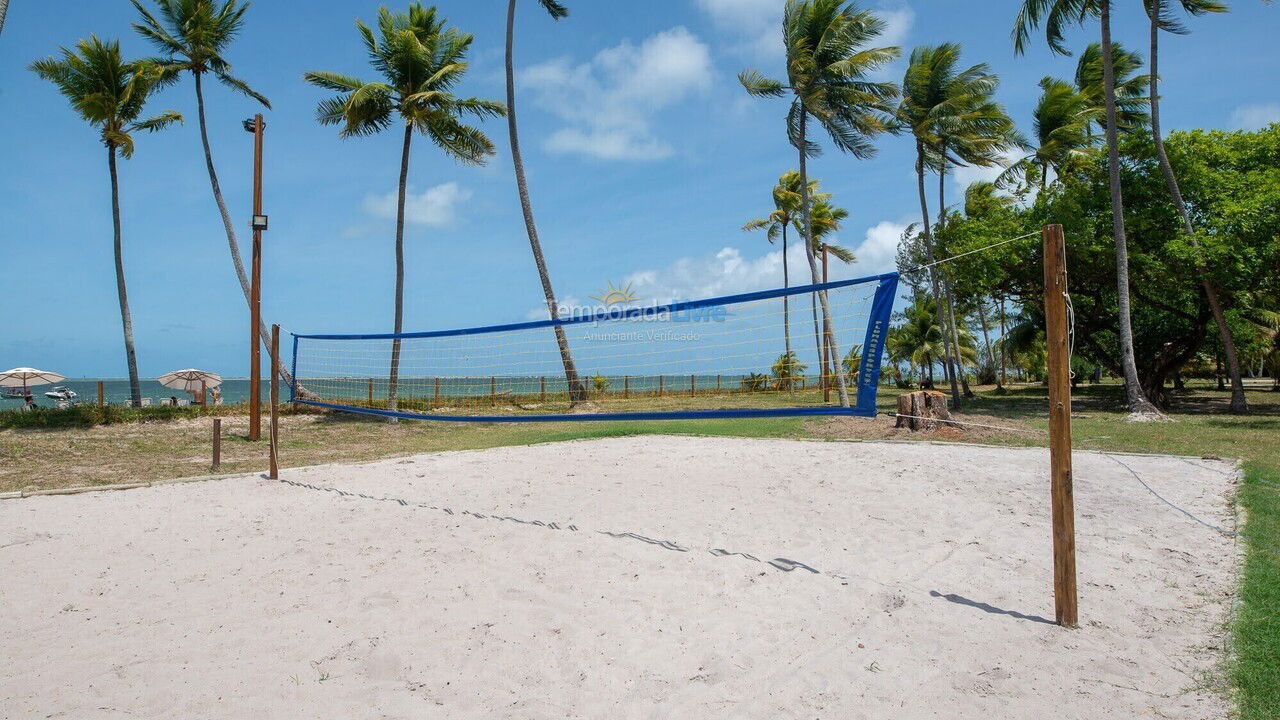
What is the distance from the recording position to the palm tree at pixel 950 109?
56.1 ft

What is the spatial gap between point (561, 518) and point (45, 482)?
20.7ft

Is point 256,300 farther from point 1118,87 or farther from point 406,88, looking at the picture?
point 1118,87

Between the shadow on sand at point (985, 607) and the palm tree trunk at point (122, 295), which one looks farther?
the palm tree trunk at point (122, 295)

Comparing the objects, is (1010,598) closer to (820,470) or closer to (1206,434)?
(820,470)

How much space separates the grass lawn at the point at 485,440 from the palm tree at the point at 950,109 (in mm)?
7029

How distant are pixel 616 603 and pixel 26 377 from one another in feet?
78.5

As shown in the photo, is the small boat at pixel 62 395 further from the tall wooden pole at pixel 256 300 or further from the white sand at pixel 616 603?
the white sand at pixel 616 603

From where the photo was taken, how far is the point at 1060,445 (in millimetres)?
3350

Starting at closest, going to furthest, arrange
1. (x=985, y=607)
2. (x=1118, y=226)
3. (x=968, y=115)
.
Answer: (x=985, y=607)
(x=1118, y=226)
(x=968, y=115)

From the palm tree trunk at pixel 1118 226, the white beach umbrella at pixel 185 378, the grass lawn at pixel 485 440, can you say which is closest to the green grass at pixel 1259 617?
the grass lawn at pixel 485 440

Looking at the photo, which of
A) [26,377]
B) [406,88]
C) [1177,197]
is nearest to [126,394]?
[26,377]

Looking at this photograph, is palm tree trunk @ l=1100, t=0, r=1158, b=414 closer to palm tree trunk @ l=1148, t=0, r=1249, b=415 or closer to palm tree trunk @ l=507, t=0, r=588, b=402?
palm tree trunk @ l=1148, t=0, r=1249, b=415

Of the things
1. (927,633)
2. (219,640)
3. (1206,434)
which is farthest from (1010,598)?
(1206,434)

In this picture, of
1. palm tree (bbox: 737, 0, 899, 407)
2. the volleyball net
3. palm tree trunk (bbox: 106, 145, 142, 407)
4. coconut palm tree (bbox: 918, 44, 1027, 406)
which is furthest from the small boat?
coconut palm tree (bbox: 918, 44, 1027, 406)
